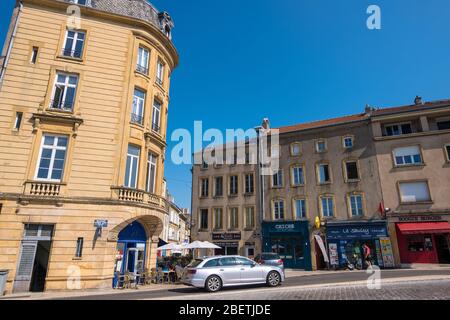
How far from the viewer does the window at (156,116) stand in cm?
1809

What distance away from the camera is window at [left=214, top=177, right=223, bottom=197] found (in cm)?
3112

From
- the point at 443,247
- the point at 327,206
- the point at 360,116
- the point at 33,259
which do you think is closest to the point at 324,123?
the point at 360,116

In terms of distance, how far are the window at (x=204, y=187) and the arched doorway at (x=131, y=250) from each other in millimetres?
15295

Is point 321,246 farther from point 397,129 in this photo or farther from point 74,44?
point 74,44

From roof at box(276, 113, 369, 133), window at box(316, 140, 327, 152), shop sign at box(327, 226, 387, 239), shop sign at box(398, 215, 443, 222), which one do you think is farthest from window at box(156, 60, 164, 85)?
shop sign at box(398, 215, 443, 222)

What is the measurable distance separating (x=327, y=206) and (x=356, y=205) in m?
2.45

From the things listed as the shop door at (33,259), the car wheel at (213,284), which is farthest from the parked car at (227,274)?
the shop door at (33,259)

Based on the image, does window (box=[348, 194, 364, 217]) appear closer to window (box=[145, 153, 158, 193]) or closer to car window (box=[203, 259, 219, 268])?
car window (box=[203, 259, 219, 268])

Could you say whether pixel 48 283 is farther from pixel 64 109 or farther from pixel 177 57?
pixel 177 57

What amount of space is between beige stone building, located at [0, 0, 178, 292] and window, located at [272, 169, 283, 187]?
14.1 meters

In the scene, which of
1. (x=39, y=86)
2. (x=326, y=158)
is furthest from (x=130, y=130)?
(x=326, y=158)

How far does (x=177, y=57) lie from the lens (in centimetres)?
2081

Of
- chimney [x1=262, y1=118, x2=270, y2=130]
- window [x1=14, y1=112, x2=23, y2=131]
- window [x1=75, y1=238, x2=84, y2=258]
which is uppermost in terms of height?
chimney [x1=262, y1=118, x2=270, y2=130]
